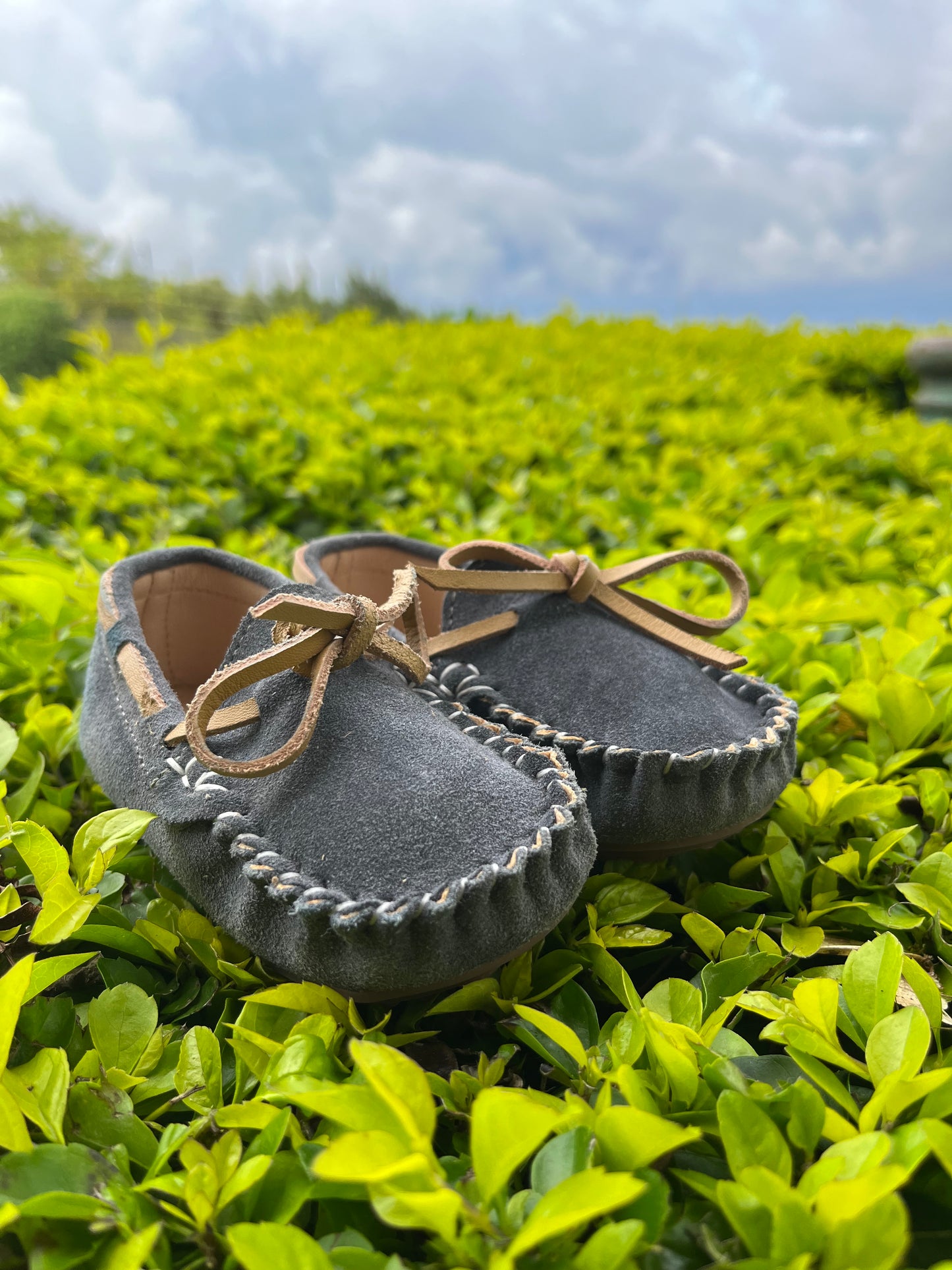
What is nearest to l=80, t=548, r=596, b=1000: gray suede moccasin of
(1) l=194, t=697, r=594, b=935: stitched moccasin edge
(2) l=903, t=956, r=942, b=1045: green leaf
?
(1) l=194, t=697, r=594, b=935: stitched moccasin edge

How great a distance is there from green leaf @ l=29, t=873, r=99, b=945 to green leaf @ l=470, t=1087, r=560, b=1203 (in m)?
0.43

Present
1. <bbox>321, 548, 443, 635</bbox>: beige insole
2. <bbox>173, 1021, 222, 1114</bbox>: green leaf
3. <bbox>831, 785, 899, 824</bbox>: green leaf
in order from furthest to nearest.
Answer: <bbox>321, 548, 443, 635</bbox>: beige insole < <bbox>831, 785, 899, 824</bbox>: green leaf < <bbox>173, 1021, 222, 1114</bbox>: green leaf

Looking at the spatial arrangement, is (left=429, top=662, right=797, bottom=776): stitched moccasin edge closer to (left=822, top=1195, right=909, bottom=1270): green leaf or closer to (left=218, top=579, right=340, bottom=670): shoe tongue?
(left=218, top=579, right=340, bottom=670): shoe tongue

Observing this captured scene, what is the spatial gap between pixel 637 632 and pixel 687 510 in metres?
1.25

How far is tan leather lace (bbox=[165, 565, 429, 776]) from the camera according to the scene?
0.86 meters

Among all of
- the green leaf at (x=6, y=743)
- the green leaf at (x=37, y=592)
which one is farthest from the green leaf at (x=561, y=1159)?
the green leaf at (x=37, y=592)

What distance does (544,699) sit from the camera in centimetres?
111

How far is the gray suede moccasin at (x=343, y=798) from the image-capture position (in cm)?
75

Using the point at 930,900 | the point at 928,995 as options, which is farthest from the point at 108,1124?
the point at 930,900

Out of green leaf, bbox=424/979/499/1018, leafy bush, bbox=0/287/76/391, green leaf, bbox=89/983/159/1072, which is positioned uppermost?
leafy bush, bbox=0/287/76/391

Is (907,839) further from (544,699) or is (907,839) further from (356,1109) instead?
(356,1109)

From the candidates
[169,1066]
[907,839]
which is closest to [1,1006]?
[169,1066]

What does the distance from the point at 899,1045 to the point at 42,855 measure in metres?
0.81

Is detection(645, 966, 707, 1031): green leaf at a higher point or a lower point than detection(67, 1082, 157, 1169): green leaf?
higher
